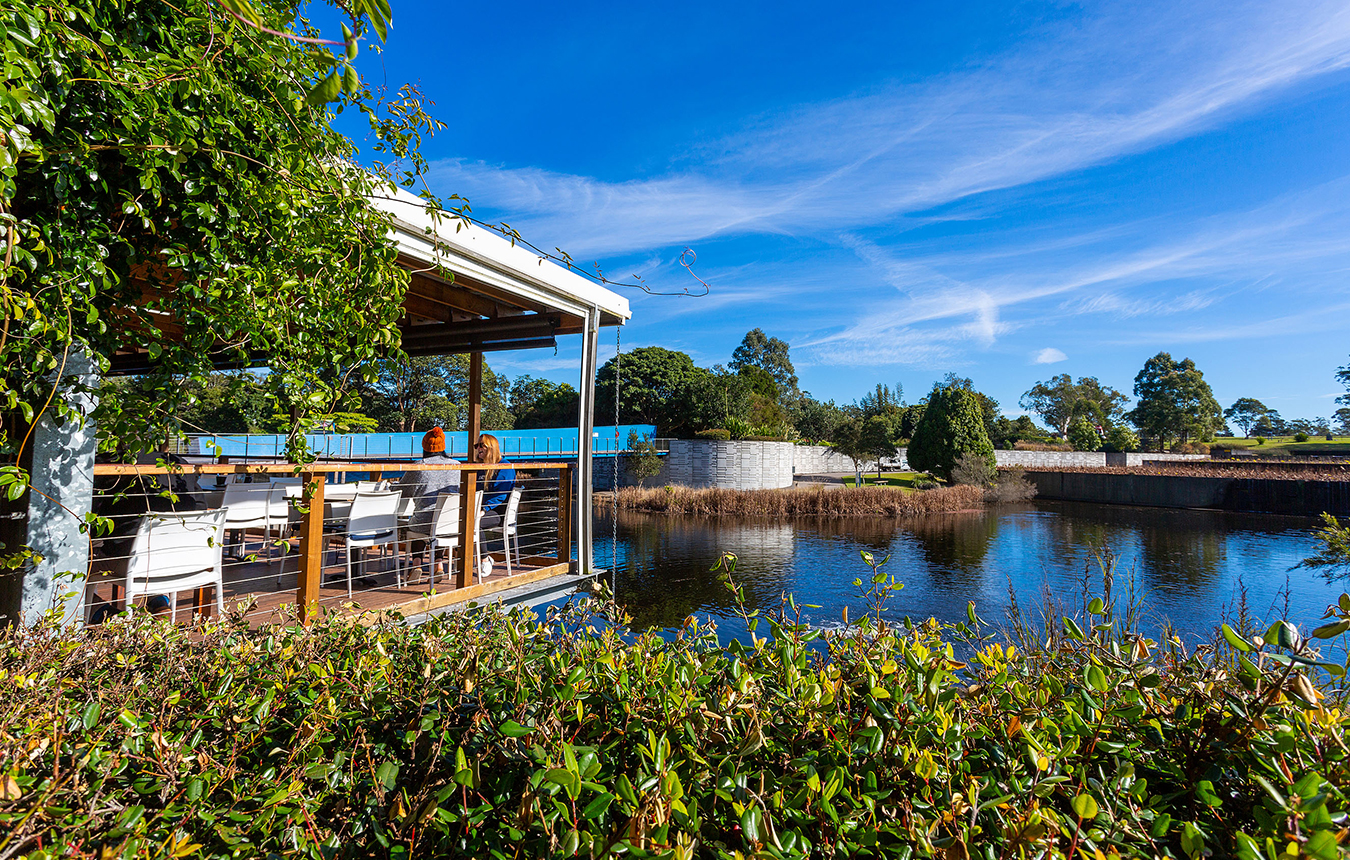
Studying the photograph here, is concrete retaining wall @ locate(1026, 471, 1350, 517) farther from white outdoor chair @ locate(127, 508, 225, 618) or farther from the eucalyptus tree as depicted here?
the eucalyptus tree

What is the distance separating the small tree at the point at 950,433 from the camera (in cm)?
2145

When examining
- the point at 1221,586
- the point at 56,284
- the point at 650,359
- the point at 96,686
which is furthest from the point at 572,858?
the point at 650,359

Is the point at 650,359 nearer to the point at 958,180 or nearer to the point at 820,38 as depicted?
the point at 958,180

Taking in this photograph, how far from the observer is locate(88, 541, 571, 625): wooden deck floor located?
3.77 m

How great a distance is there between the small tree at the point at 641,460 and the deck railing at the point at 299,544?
1437 cm

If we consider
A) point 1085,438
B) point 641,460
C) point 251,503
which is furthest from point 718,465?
point 1085,438

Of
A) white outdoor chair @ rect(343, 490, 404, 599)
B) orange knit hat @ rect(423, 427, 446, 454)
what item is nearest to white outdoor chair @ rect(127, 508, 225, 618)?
white outdoor chair @ rect(343, 490, 404, 599)

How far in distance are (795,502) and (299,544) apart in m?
14.1

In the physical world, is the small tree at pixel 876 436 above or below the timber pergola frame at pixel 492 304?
below

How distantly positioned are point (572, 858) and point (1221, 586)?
12.0 meters

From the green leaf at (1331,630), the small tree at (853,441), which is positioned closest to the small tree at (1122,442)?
the small tree at (853,441)

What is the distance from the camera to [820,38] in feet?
23.1

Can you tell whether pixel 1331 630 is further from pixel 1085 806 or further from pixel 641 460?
pixel 641 460

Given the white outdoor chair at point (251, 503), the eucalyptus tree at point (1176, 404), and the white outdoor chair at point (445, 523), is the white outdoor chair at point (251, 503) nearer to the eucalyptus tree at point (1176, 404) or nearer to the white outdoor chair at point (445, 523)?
Result: the white outdoor chair at point (445, 523)
